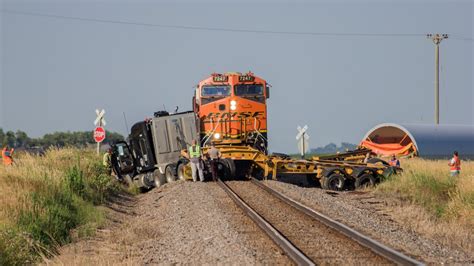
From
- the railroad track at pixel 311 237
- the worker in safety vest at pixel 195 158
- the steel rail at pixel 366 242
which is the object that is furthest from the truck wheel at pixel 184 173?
the steel rail at pixel 366 242

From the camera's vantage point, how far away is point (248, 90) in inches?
1131

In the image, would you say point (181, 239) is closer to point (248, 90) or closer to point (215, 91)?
point (215, 91)

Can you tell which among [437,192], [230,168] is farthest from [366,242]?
[230,168]

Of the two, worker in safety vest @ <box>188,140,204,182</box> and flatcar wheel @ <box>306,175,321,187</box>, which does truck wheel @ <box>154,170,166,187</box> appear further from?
flatcar wheel @ <box>306,175,321,187</box>

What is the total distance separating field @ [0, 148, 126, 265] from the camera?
1320 cm

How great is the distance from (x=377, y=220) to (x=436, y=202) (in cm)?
640

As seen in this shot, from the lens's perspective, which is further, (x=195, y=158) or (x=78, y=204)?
Answer: (x=195, y=158)

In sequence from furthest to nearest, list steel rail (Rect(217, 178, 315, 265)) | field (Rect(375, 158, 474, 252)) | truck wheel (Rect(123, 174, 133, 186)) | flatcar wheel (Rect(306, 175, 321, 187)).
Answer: truck wheel (Rect(123, 174, 133, 186)) → flatcar wheel (Rect(306, 175, 321, 187)) → field (Rect(375, 158, 474, 252)) → steel rail (Rect(217, 178, 315, 265))

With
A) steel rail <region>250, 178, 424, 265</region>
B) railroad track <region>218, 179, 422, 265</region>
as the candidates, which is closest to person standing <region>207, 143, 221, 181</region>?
railroad track <region>218, 179, 422, 265</region>

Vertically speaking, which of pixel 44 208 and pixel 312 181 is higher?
pixel 44 208

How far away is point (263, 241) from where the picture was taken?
12672mm

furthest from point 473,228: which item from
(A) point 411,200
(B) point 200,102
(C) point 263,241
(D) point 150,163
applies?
(D) point 150,163

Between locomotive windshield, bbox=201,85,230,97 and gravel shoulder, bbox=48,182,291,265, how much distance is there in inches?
316

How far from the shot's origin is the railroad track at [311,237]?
10797 millimetres
